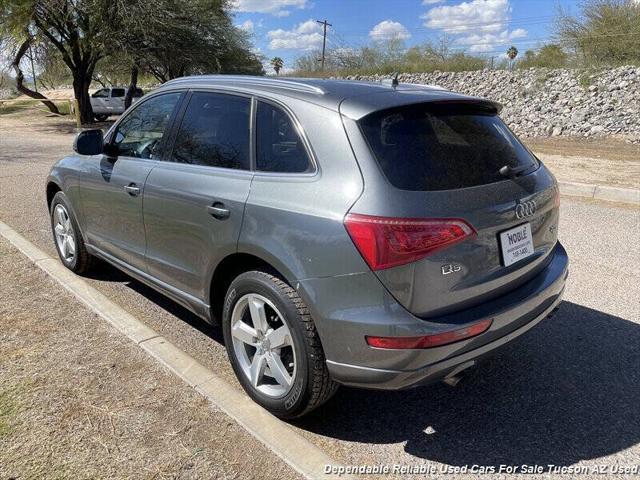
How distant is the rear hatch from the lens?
2.27 metres

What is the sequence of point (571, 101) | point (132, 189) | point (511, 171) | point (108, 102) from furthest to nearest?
point (108, 102), point (571, 101), point (132, 189), point (511, 171)

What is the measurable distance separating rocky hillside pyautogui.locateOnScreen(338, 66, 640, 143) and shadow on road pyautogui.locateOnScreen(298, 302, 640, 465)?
15.5 meters

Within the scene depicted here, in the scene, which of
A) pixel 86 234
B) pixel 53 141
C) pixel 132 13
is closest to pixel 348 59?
pixel 132 13

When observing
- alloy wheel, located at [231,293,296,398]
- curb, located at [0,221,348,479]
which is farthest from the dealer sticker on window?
curb, located at [0,221,348,479]

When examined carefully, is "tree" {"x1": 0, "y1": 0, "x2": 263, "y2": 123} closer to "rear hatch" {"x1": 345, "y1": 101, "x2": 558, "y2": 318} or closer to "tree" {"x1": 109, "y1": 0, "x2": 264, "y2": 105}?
"tree" {"x1": 109, "y1": 0, "x2": 264, "y2": 105}

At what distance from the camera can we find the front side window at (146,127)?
3645mm

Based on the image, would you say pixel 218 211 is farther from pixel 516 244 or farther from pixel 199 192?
pixel 516 244

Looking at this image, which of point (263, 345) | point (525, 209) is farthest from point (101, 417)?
point (525, 209)

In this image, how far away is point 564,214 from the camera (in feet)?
23.7

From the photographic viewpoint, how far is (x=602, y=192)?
8.27 metres

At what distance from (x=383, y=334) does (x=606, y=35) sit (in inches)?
1094

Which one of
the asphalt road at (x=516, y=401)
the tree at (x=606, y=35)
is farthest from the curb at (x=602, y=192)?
the tree at (x=606, y=35)

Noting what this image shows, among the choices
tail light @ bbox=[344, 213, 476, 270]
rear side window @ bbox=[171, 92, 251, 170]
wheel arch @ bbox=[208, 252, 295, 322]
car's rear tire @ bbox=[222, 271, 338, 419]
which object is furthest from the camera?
rear side window @ bbox=[171, 92, 251, 170]

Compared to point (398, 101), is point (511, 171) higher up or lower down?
lower down
